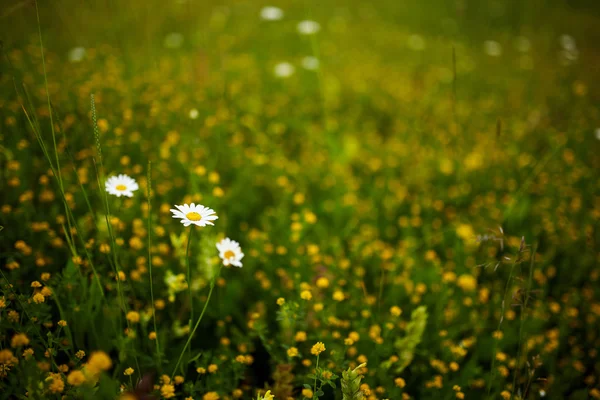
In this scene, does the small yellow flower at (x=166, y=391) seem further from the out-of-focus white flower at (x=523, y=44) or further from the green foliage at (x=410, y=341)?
the out-of-focus white flower at (x=523, y=44)

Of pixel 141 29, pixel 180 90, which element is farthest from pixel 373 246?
pixel 141 29

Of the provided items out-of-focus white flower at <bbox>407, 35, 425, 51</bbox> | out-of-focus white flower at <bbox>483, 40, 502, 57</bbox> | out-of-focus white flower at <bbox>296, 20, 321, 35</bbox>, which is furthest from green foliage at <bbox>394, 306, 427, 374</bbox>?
out-of-focus white flower at <bbox>483, 40, 502, 57</bbox>

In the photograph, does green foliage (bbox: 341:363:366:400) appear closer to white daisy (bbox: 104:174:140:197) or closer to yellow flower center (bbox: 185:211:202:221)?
yellow flower center (bbox: 185:211:202:221)

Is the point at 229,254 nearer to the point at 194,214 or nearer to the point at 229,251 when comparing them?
the point at 229,251

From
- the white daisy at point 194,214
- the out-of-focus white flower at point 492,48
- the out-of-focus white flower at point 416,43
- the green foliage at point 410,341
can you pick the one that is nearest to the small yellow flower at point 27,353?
the white daisy at point 194,214

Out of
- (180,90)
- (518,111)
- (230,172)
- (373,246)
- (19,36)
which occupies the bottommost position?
(518,111)

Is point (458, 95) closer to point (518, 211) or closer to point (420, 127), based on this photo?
point (420, 127)

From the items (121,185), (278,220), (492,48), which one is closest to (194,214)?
(121,185)
